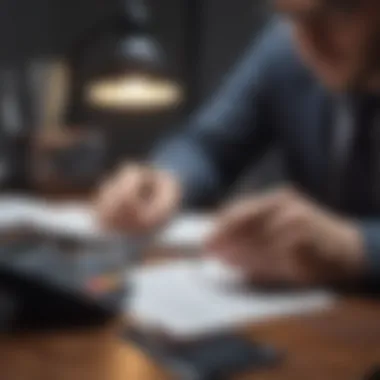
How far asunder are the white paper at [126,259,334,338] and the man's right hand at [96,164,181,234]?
14cm

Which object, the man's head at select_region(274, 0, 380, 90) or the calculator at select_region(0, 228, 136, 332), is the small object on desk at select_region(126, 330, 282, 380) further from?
the man's head at select_region(274, 0, 380, 90)

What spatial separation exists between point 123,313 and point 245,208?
0.43 ft

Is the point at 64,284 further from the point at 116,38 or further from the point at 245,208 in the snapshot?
the point at 116,38

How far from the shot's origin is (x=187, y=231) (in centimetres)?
76

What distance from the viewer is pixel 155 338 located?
49 centimetres

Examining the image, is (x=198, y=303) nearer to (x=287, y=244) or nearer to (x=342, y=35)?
(x=287, y=244)

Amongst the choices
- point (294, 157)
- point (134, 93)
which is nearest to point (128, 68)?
point (134, 93)

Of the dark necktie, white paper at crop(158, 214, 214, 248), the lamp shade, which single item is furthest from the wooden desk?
the lamp shade

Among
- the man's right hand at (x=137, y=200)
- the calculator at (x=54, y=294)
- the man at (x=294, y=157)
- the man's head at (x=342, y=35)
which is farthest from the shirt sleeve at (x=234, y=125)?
the calculator at (x=54, y=294)

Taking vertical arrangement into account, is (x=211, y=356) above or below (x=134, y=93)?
below

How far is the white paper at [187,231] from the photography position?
0.73 meters

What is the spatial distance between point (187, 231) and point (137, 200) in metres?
0.06

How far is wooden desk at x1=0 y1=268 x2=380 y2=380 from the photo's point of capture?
448 millimetres

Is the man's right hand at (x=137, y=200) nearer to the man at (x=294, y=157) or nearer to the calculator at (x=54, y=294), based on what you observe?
the man at (x=294, y=157)
